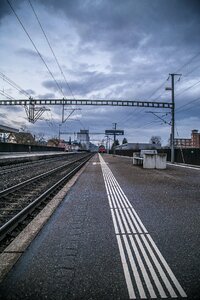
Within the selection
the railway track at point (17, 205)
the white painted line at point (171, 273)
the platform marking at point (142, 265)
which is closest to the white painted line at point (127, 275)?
the platform marking at point (142, 265)

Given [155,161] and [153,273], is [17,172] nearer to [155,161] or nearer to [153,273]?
[155,161]

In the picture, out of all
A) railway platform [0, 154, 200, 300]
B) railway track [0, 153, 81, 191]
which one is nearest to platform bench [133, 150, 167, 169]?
railway track [0, 153, 81, 191]

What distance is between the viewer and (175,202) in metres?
9.27

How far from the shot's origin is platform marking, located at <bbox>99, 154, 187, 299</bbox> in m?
3.48

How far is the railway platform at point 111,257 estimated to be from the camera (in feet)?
11.5

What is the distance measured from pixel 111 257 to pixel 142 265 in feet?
1.56

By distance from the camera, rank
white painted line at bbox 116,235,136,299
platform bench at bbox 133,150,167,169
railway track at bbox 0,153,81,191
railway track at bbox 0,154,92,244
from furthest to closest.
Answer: platform bench at bbox 133,150,167,169 → railway track at bbox 0,153,81,191 → railway track at bbox 0,154,92,244 → white painted line at bbox 116,235,136,299

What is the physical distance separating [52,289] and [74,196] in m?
7.12

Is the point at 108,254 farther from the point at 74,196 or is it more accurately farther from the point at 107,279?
the point at 74,196

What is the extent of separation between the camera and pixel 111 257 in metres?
4.51

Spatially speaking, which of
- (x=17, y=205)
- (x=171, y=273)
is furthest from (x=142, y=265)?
(x=17, y=205)

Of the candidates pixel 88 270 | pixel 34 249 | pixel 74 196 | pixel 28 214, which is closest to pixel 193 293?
pixel 88 270

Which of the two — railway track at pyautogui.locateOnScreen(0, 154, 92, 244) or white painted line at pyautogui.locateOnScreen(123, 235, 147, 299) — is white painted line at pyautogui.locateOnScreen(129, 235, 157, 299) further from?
railway track at pyautogui.locateOnScreen(0, 154, 92, 244)

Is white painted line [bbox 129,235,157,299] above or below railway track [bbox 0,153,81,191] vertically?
Answer: above
